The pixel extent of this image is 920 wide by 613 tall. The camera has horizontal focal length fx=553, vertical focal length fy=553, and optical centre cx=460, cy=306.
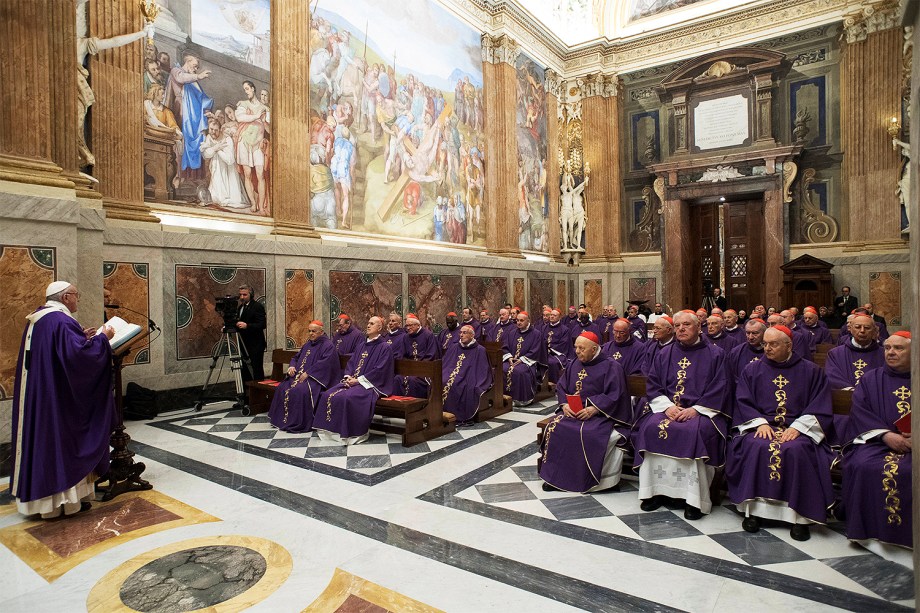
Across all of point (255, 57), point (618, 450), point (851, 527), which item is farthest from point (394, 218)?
point (851, 527)

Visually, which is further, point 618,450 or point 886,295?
point 886,295

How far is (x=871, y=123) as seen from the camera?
49.0 feet

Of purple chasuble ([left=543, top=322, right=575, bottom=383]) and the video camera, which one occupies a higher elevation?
the video camera

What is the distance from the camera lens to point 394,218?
42.7 ft

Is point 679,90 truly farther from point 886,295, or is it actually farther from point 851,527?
point 851,527

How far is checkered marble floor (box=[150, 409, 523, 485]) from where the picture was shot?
571 cm

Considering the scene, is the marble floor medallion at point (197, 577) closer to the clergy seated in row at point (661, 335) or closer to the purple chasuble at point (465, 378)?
the clergy seated in row at point (661, 335)

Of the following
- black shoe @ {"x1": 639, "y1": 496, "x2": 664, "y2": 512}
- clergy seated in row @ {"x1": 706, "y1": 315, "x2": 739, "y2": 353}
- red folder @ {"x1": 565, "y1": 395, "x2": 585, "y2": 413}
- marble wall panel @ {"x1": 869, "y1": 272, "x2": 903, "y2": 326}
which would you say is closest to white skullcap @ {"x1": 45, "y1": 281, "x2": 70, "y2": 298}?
red folder @ {"x1": 565, "y1": 395, "x2": 585, "y2": 413}

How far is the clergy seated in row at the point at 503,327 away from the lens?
1021cm

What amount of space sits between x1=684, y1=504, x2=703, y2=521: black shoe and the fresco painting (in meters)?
9.02

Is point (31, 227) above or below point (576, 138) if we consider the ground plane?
below

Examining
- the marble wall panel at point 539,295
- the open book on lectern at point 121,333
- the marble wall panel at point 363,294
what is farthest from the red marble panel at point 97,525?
the marble wall panel at point 539,295

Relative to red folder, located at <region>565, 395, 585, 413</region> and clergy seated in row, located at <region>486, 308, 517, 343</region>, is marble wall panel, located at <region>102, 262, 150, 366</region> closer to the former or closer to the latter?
clergy seated in row, located at <region>486, 308, 517, 343</region>

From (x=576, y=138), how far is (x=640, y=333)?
10.8 m
